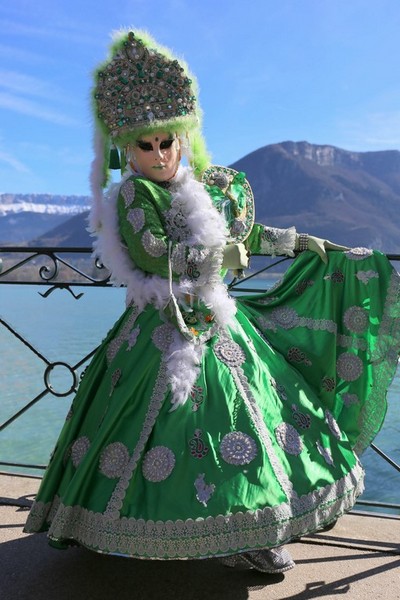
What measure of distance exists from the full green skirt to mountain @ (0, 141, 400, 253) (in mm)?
91850

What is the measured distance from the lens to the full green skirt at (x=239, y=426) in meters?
1.72

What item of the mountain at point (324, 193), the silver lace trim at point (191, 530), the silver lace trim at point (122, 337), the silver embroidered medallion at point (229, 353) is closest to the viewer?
the silver lace trim at point (191, 530)

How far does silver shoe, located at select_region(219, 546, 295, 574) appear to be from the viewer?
200cm

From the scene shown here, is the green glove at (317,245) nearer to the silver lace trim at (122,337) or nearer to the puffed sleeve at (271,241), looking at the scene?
the puffed sleeve at (271,241)

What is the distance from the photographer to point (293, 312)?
2.30 meters

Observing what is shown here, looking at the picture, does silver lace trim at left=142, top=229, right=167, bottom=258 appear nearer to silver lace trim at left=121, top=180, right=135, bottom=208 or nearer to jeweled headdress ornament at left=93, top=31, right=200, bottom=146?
silver lace trim at left=121, top=180, right=135, bottom=208

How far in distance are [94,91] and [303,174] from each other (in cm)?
14244

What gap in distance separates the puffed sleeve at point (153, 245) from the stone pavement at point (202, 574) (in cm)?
106

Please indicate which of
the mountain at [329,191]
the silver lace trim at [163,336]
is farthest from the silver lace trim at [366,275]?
the mountain at [329,191]

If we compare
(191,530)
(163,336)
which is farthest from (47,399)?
(191,530)

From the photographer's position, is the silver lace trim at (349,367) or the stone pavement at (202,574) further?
the silver lace trim at (349,367)

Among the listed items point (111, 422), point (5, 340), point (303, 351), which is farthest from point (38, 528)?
point (5, 340)

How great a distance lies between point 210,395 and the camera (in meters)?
1.89

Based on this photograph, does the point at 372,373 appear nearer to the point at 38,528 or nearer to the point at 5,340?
the point at 38,528
